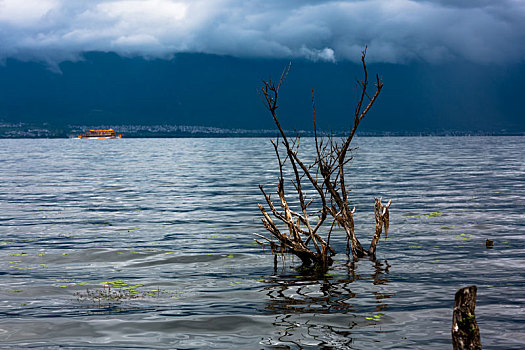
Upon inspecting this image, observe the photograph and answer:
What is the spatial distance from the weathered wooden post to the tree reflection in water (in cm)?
274

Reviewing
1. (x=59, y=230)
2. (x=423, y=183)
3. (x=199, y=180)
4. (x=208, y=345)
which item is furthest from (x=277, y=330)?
(x=199, y=180)

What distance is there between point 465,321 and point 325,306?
5346 millimetres

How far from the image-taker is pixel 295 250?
17.5m

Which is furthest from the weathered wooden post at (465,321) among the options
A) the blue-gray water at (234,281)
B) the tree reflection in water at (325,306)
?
the tree reflection in water at (325,306)

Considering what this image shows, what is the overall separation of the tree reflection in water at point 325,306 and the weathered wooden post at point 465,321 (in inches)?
108

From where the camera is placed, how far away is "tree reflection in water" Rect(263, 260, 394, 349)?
1167 cm

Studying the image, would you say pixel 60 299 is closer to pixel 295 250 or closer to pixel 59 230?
pixel 295 250

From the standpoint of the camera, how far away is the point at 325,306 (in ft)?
45.2

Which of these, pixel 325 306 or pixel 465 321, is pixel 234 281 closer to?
pixel 325 306

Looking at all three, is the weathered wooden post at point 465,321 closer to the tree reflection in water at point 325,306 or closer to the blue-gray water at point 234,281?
the blue-gray water at point 234,281

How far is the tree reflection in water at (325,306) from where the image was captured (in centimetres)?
1167

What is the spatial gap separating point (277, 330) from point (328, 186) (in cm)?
666

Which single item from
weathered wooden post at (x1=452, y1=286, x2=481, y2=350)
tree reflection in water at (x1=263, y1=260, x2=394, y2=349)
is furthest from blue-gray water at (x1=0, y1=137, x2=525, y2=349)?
weathered wooden post at (x1=452, y1=286, x2=481, y2=350)

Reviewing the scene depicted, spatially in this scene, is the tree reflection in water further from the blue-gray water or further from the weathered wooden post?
the weathered wooden post
